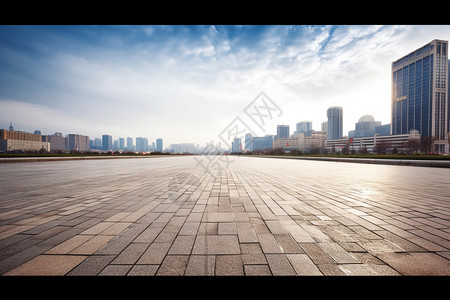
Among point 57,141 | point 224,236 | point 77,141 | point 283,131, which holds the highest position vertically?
point 283,131

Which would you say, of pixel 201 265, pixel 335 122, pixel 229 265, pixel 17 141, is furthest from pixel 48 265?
pixel 335 122

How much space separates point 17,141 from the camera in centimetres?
7106

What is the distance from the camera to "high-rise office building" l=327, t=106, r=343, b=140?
170 meters

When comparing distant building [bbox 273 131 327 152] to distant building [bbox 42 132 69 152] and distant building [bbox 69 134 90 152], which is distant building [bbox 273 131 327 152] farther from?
distant building [bbox 42 132 69 152]

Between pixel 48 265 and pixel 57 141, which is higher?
pixel 57 141

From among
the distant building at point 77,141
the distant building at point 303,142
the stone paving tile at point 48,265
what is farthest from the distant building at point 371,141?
the distant building at point 77,141

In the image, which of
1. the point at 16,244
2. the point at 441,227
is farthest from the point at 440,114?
the point at 16,244

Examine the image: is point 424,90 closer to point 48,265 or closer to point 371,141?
point 371,141

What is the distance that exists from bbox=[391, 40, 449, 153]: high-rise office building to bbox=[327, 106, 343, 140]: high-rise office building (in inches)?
2914

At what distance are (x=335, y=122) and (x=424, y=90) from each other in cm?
9905

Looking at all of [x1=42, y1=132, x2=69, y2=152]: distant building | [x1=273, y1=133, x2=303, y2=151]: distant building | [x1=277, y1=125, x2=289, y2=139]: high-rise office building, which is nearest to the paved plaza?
[x1=273, y1=133, x2=303, y2=151]: distant building

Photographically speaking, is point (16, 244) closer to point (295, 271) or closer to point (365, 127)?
point (295, 271)

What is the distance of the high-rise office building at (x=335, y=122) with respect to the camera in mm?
170500
